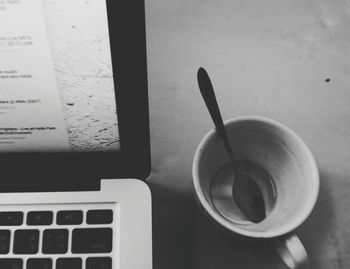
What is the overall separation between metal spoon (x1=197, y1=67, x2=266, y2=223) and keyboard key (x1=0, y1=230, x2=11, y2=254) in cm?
18

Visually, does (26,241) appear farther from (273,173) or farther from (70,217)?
(273,173)

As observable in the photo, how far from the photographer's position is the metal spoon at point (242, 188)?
37 cm

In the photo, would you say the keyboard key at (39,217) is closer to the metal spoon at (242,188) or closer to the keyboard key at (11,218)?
the keyboard key at (11,218)

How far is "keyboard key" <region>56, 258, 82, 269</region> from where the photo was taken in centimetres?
32

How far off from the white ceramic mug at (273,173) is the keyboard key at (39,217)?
11 centimetres

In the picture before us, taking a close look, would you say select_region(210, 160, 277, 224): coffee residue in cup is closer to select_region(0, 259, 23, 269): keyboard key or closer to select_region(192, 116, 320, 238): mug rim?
select_region(192, 116, 320, 238): mug rim

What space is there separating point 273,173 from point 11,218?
218 mm

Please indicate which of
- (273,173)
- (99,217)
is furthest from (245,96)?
(99,217)

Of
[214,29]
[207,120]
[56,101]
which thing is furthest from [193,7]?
[56,101]

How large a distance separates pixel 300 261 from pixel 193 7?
11.8 inches

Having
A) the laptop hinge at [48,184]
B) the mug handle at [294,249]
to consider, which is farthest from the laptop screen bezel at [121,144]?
the mug handle at [294,249]

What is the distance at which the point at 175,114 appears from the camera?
44 centimetres


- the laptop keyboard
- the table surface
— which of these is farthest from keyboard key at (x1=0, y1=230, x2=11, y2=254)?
the table surface

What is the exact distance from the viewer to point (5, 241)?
0.32 metres
